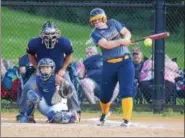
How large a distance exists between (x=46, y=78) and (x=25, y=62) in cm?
255

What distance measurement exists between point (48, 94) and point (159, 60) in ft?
10.9

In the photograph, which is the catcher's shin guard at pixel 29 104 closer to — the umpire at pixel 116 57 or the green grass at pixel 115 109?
the umpire at pixel 116 57

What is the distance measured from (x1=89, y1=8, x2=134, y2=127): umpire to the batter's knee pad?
42 cm

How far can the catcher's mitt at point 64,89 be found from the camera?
464 inches

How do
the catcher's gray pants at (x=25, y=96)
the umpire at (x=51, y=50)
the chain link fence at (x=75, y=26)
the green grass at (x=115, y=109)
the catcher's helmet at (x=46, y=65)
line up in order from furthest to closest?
the chain link fence at (x=75, y=26)
the green grass at (x=115, y=109)
the catcher's gray pants at (x=25, y=96)
the umpire at (x=51, y=50)
the catcher's helmet at (x=46, y=65)

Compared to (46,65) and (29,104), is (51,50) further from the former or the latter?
(29,104)

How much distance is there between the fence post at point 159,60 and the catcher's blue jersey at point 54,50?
9.58 feet

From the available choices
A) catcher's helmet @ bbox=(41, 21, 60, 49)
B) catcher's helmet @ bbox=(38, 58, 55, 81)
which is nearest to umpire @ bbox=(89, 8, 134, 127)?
catcher's helmet @ bbox=(41, 21, 60, 49)

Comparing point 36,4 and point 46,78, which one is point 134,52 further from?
point 46,78

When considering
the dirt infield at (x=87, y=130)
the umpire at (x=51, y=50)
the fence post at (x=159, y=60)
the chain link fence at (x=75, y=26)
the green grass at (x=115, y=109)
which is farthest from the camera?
the chain link fence at (x=75, y=26)

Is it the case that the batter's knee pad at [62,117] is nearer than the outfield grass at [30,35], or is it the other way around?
the batter's knee pad at [62,117]

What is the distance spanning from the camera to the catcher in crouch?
11789 mm

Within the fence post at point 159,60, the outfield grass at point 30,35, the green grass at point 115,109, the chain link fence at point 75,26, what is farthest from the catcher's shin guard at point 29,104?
the outfield grass at point 30,35

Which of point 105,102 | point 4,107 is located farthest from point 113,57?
point 4,107
